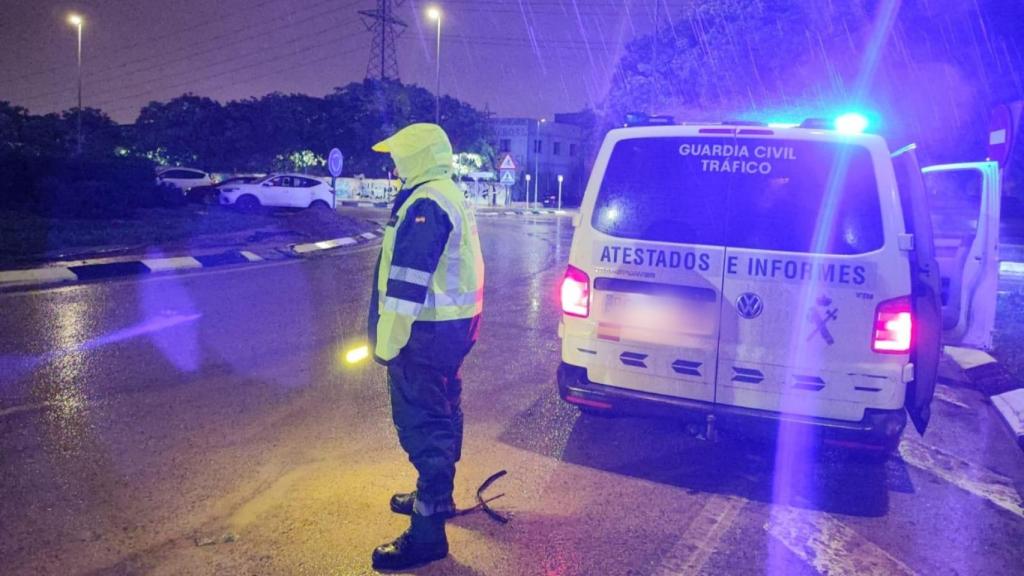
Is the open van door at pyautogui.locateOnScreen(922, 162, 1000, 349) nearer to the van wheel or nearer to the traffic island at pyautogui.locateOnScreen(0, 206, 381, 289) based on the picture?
the traffic island at pyautogui.locateOnScreen(0, 206, 381, 289)

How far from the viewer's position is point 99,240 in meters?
16.2

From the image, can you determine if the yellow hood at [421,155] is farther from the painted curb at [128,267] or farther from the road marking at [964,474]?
the painted curb at [128,267]

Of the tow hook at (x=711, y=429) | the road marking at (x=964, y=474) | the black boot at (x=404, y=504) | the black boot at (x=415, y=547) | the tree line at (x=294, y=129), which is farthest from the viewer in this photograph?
the tree line at (x=294, y=129)

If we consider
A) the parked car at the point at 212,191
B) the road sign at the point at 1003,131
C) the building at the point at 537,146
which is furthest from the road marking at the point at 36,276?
the building at the point at 537,146

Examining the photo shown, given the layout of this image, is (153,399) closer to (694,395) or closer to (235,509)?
(235,509)

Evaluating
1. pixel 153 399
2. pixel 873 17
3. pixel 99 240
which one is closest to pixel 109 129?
pixel 99 240

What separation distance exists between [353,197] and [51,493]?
47614 mm

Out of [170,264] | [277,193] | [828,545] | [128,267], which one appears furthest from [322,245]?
[828,545]

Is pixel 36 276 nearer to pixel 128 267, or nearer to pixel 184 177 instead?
pixel 128 267

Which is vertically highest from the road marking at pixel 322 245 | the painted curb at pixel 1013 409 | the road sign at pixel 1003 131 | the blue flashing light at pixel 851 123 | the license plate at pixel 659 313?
the road sign at pixel 1003 131

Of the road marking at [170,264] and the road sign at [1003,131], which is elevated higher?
the road sign at [1003,131]

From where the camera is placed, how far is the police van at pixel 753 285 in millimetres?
3994

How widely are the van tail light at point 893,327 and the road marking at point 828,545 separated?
92 cm

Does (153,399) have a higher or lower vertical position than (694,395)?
lower
